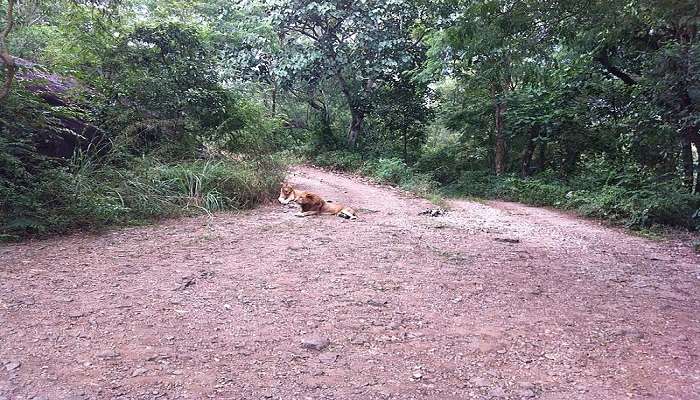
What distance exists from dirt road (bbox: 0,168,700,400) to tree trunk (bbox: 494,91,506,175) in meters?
7.10

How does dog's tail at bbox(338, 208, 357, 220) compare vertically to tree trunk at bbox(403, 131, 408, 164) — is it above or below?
below

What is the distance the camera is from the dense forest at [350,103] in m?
5.23

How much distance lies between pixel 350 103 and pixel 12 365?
13131 millimetres

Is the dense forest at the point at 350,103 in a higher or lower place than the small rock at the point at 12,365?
higher

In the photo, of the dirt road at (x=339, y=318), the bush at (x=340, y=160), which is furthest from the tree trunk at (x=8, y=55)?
the bush at (x=340, y=160)

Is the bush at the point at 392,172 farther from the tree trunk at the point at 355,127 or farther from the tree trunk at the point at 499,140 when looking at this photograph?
the tree trunk at the point at 355,127

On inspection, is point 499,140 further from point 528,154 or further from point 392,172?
point 392,172

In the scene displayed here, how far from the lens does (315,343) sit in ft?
9.16

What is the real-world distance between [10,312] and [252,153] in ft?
18.2

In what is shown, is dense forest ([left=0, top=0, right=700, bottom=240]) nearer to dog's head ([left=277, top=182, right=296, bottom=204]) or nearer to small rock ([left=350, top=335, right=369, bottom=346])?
dog's head ([left=277, top=182, right=296, bottom=204])

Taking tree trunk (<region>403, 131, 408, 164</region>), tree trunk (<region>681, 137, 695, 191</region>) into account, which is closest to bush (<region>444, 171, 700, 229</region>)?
tree trunk (<region>681, 137, 695, 191</region>)

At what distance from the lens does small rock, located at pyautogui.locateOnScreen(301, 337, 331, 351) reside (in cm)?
274

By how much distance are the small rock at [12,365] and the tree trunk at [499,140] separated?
38.0ft

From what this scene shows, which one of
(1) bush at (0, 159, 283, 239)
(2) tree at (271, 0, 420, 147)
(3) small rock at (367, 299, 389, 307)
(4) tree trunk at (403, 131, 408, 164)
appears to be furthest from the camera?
(4) tree trunk at (403, 131, 408, 164)
